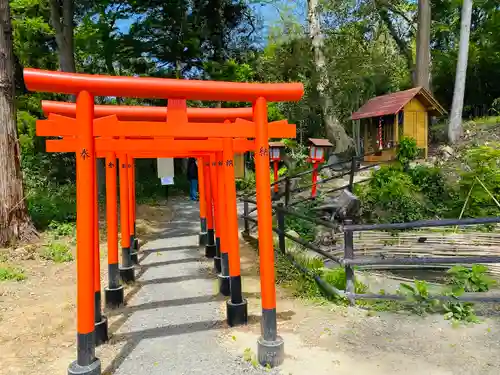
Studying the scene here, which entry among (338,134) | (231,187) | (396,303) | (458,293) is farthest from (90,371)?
(338,134)

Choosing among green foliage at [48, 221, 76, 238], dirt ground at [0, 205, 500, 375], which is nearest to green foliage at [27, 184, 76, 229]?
green foliage at [48, 221, 76, 238]

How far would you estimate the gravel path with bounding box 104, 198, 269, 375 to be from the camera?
11.5 feet

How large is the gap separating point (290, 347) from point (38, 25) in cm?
1446

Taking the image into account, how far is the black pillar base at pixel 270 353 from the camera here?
135 inches

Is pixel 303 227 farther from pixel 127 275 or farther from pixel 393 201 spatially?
pixel 127 275

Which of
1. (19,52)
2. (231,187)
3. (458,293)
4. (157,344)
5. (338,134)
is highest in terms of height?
(19,52)

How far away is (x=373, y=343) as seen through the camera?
3.71 metres

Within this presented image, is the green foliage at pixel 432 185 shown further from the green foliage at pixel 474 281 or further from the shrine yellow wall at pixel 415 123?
the green foliage at pixel 474 281

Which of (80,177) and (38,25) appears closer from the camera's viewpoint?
(80,177)

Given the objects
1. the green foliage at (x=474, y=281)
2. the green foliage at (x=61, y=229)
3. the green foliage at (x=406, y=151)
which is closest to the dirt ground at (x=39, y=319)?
the green foliage at (x=61, y=229)

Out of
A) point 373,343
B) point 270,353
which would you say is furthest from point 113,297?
point 373,343

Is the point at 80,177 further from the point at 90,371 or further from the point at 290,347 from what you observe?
the point at 290,347

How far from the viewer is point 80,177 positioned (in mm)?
3146

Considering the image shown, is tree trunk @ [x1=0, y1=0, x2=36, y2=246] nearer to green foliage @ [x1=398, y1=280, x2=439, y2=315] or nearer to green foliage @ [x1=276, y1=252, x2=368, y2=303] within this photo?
green foliage @ [x1=276, y1=252, x2=368, y2=303]
